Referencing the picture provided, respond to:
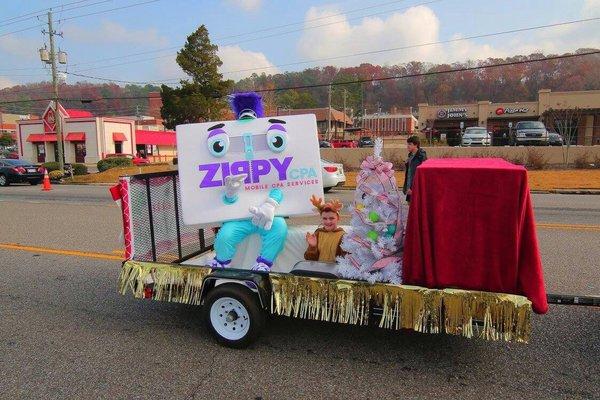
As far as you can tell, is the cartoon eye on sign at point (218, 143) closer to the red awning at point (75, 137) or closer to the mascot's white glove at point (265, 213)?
the mascot's white glove at point (265, 213)

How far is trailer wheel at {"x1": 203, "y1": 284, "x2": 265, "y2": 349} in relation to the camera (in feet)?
12.2

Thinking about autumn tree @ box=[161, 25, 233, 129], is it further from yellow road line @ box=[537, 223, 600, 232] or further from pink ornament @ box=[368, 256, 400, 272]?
pink ornament @ box=[368, 256, 400, 272]

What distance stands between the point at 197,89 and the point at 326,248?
3730cm

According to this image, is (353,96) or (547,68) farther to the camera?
(353,96)

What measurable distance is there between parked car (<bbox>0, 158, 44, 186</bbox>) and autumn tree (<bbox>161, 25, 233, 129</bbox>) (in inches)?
630

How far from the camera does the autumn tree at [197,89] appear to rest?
126 ft

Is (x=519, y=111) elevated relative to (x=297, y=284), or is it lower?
elevated

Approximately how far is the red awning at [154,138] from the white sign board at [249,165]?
5176 cm

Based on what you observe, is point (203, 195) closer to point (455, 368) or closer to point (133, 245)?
point (133, 245)

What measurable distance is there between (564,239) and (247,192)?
18.8ft

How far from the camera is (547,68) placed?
2315 inches

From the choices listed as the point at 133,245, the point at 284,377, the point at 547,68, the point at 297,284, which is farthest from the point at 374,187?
the point at 547,68

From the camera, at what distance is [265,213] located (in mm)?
4059

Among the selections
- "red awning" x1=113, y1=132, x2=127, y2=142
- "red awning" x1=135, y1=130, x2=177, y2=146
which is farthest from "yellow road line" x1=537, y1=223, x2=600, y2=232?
"red awning" x1=135, y1=130, x2=177, y2=146
